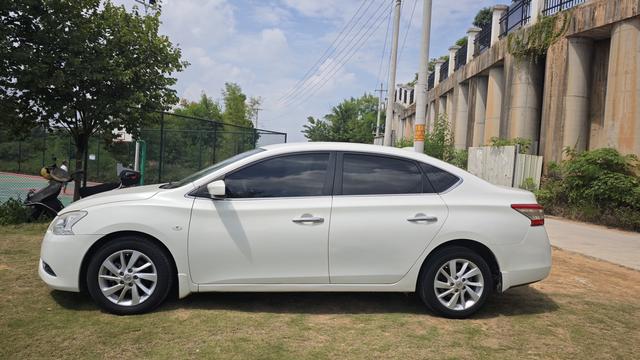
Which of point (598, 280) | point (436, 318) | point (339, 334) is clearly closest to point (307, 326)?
point (339, 334)

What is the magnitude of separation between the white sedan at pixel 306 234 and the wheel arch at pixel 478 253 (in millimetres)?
13

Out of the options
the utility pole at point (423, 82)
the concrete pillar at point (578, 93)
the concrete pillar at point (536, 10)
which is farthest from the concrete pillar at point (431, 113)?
the utility pole at point (423, 82)

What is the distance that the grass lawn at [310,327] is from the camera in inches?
154

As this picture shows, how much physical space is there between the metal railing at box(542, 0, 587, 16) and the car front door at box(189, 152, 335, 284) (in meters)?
14.6

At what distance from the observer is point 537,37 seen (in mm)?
16703

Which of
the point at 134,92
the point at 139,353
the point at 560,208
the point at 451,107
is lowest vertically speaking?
the point at 139,353

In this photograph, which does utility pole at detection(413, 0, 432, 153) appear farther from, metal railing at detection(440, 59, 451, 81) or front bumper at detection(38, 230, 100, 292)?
metal railing at detection(440, 59, 451, 81)

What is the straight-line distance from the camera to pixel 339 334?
14.2ft

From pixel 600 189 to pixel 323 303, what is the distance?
1058cm

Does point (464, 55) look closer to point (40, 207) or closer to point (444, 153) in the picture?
point (444, 153)

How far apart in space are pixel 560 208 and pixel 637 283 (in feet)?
26.6

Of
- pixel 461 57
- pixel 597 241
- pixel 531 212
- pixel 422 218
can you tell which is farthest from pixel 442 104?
pixel 422 218

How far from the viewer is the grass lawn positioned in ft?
12.8

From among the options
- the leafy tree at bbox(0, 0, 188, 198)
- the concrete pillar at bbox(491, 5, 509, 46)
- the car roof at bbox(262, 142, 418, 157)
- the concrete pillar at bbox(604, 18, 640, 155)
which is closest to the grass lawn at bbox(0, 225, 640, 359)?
the car roof at bbox(262, 142, 418, 157)
